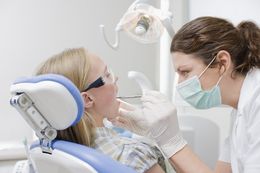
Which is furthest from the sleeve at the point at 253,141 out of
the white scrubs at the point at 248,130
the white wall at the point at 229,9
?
the white wall at the point at 229,9

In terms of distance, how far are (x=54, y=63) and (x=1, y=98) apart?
3.55 feet

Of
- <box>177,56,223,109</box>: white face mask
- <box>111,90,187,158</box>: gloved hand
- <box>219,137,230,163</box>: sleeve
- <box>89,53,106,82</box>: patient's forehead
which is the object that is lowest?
<box>219,137,230,163</box>: sleeve

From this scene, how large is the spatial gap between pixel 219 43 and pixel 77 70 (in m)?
0.58

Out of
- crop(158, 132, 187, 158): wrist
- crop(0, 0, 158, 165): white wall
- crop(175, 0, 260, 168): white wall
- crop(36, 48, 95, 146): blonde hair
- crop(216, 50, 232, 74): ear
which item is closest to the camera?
crop(36, 48, 95, 146): blonde hair

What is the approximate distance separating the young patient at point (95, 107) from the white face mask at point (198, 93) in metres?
0.34

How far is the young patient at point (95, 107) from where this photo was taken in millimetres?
1037

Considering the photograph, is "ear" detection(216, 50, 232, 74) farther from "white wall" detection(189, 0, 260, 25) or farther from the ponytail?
"white wall" detection(189, 0, 260, 25)

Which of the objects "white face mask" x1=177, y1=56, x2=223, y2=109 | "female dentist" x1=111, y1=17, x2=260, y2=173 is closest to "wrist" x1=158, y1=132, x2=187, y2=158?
"female dentist" x1=111, y1=17, x2=260, y2=173

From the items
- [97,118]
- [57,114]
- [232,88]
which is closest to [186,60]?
[232,88]

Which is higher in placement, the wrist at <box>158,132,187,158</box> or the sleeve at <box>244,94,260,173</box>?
the sleeve at <box>244,94,260,173</box>

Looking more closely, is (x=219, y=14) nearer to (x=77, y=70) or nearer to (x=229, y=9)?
(x=229, y=9)

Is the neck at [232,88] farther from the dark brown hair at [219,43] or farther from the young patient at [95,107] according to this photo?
the young patient at [95,107]

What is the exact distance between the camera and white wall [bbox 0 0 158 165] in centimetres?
203

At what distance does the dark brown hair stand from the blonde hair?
1.45 ft
